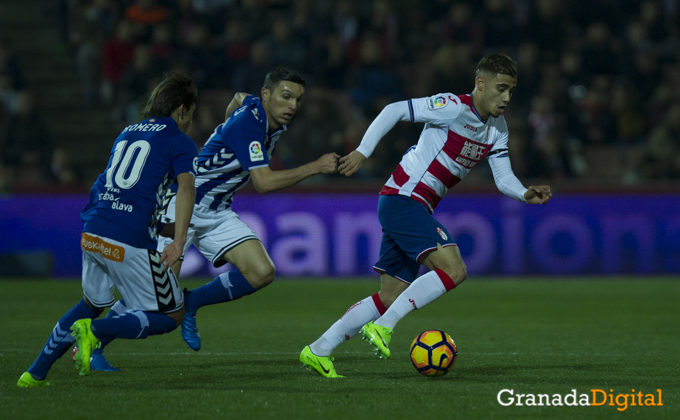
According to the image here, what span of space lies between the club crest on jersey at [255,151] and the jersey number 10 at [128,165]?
856 millimetres

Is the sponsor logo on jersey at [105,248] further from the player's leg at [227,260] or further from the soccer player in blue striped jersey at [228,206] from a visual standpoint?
the player's leg at [227,260]

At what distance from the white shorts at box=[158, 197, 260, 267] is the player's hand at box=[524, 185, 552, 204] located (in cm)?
202

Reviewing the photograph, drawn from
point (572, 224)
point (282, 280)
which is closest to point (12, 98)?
point (282, 280)

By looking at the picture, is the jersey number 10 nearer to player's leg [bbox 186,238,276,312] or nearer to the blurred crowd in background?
player's leg [bbox 186,238,276,312]

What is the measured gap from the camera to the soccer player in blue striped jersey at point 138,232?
479 centimetres

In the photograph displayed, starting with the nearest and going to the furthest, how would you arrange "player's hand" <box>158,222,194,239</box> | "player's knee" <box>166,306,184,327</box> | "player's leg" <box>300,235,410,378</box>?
"player's knee" <box>166,306,184,327</box>
"player's leg" <box>300,235,410,378</box>
"player's hand" <box>158,222,194,239</box>

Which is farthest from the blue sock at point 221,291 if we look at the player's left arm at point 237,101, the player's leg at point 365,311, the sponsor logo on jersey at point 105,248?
the sponsor logo on jersey at point 105,248

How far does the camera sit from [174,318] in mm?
4980

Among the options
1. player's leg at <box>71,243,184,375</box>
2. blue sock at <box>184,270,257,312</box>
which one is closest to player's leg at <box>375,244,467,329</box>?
blue sock at <box>184,270,257,312</box>

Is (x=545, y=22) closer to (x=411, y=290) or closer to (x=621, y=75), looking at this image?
(x=621, y=75)

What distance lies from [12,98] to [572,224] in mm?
9670

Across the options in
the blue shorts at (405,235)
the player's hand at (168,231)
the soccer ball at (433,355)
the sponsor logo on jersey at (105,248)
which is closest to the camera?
the sponsor logo on jersey at (105,248)

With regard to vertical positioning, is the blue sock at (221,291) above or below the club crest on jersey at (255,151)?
below

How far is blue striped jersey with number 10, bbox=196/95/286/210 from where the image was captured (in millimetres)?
5637
